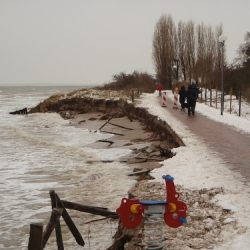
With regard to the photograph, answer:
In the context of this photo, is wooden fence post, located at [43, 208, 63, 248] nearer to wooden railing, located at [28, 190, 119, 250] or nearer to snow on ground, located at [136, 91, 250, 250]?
wooden railing, located at [28, 190, 119, 250]

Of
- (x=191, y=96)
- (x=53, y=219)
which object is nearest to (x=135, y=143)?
(x=191, y=96)

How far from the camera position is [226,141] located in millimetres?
12312

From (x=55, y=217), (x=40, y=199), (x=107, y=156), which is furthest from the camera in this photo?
(x=107, y=156)

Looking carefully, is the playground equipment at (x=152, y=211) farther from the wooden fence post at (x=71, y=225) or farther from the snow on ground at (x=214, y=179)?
the wooden fence post at (x=71, y=225)

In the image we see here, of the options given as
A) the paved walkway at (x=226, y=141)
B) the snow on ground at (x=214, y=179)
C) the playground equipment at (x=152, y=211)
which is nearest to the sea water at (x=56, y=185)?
the snow on ground at (x=214, y=179)

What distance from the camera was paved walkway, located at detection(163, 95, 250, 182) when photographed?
30.0 ft

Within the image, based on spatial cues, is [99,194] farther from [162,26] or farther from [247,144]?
[162,26]

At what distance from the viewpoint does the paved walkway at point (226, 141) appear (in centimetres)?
915

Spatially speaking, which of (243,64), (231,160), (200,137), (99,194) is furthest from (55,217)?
(243,64)

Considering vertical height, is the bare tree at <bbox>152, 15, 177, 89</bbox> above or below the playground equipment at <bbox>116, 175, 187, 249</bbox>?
above

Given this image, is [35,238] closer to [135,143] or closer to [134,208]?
[134,208]

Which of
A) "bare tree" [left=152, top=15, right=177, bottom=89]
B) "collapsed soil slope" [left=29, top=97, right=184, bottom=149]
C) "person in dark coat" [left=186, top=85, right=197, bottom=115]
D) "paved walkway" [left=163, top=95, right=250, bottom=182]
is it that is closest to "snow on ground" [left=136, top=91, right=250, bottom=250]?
"paved walkway" [left=163, top=95, right=250, bottom=182]

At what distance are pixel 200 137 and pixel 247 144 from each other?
198 cm

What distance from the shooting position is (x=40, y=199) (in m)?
8.97
